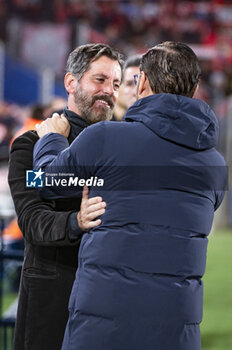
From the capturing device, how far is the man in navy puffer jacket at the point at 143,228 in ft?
4.02

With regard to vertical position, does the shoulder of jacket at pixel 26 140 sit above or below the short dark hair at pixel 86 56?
below

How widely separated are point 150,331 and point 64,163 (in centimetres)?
41

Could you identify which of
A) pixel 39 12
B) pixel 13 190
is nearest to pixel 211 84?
pixel 39 12

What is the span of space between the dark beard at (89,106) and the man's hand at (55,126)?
0.08 metres

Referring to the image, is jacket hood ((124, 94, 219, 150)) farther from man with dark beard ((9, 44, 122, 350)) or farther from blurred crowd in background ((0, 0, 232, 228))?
blurred crowd in background ((0, 0, 232, 228))

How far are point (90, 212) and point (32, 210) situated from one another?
22 centimetres

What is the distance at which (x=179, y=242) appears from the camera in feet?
4.09

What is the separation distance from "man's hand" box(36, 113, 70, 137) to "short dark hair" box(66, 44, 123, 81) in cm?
15

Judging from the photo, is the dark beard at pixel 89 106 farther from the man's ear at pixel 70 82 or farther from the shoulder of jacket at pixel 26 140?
the shoulder of jacket at pixel 26 140

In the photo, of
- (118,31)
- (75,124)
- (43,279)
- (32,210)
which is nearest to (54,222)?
(32,210)

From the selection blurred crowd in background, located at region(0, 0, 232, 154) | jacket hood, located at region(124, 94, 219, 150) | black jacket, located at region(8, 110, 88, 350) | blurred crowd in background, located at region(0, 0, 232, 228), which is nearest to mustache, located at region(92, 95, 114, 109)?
black jacket, located at region(8, 110, 88, 350)

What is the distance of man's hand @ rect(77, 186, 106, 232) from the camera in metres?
1.25

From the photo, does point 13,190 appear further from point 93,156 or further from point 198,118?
point 198,118

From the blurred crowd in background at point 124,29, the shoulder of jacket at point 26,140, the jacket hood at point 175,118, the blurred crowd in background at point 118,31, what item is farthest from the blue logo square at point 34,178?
the blurred crowd in background at point 124,29
